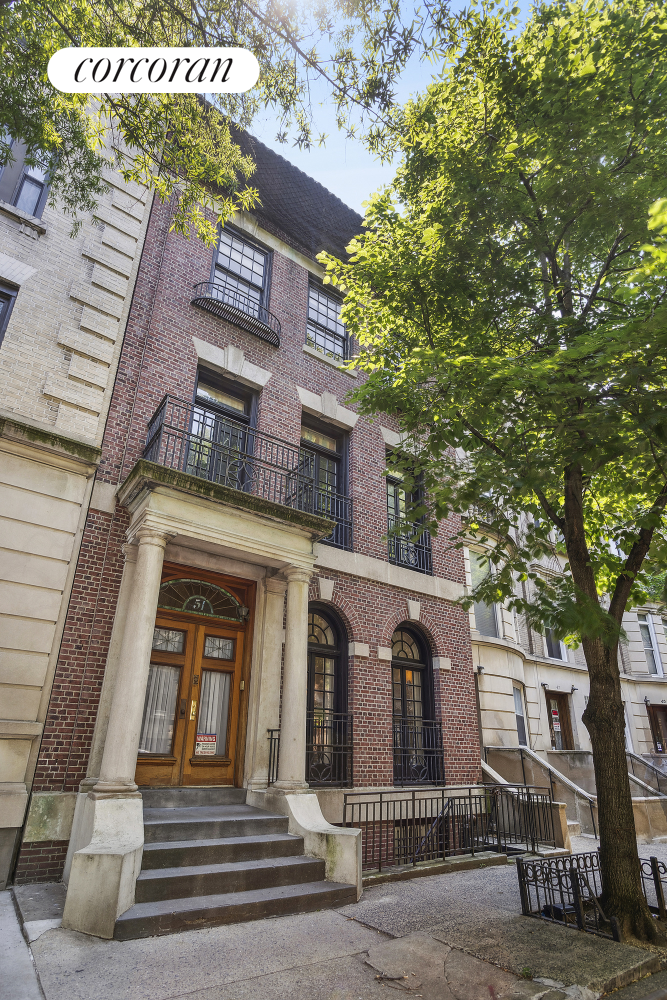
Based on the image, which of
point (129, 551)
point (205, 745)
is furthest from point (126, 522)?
point (205, 745)

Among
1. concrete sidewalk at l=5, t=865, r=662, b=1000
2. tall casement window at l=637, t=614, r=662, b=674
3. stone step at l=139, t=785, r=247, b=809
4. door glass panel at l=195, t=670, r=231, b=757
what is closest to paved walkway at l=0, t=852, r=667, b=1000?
concrete sidewalk at l=5, t=865, r=662, b=1000

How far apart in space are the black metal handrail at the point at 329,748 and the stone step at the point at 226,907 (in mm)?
2864

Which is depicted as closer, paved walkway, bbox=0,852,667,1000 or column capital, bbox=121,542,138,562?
paved walkway, bbox=0,852,667,1000

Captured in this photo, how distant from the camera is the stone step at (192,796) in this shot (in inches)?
300

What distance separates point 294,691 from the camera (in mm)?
8039

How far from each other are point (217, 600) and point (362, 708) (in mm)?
3371

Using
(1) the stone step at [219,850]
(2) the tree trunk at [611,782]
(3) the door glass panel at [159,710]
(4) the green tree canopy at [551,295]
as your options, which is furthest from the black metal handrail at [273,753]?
(2) the tree trunk at [611,782]

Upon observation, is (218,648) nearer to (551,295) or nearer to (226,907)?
(226,907)

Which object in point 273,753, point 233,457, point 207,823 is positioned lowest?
point 207,823

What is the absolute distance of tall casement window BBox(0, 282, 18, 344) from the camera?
8188 mm

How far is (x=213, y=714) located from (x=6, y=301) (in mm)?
7066

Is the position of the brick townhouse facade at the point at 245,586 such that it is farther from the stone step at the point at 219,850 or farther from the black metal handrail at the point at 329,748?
the stone step at the point at 219,850

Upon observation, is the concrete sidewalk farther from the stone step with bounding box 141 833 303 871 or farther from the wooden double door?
the wooden double door

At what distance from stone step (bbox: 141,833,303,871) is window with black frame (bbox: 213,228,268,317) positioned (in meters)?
9.22
